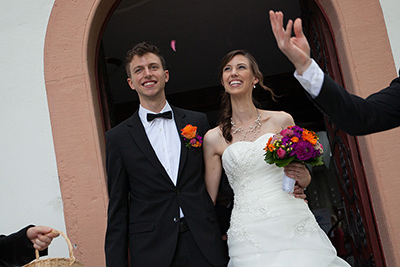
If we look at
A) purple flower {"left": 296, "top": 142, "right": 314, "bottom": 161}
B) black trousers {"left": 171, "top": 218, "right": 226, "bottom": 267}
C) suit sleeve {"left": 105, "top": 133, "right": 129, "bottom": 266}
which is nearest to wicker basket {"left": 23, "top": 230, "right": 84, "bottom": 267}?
suit sleeve {"left": 105, "top": 133, "right": 129, "bottom": 266}

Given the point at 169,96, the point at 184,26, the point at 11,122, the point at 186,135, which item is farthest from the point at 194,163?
the point at 169,96

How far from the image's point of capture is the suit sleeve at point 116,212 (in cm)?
311

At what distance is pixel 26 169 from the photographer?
4117 millimetres

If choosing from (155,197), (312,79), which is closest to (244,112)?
(155,197)

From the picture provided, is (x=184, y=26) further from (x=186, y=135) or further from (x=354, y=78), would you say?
(x=186, y=135)

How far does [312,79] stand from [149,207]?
5.77 feet

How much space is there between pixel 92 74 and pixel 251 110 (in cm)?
151

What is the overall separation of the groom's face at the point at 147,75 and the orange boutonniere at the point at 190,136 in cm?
36

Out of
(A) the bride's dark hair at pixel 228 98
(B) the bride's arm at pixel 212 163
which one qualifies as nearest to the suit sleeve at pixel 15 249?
(B) the bride's arm at pixel 212 163

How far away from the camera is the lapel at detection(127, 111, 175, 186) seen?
3191 millimetres

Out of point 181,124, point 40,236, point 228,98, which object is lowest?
point 40,236

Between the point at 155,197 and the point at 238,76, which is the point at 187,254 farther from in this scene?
the point at 238,76

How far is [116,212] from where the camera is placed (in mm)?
3170

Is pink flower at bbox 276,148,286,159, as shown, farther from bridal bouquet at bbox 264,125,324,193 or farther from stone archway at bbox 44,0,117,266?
stone archway at bbox 44,0,117,266
